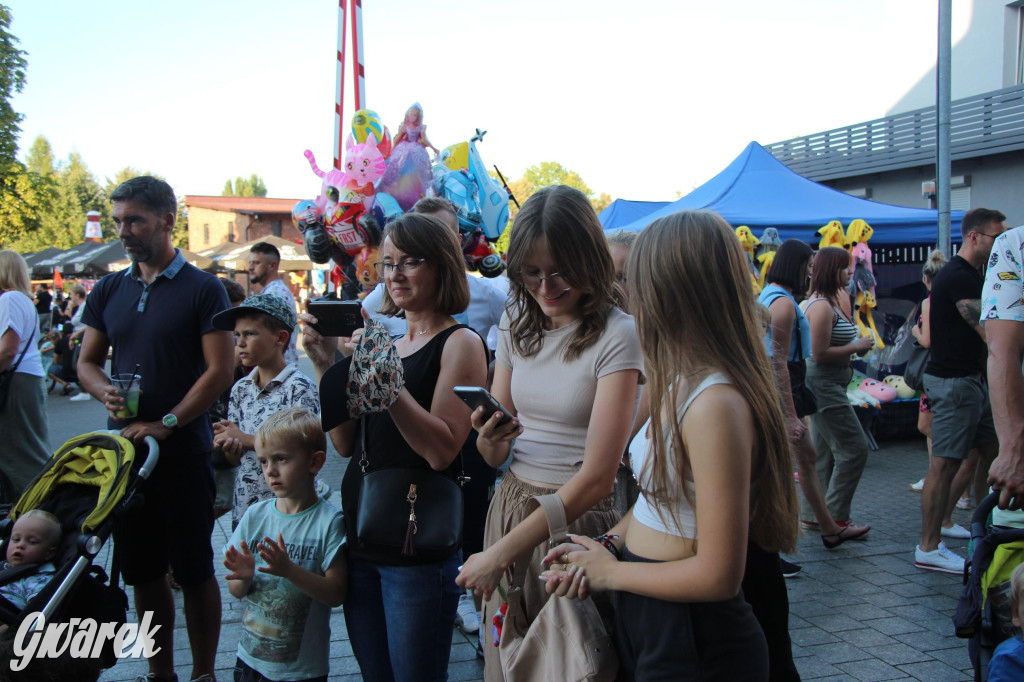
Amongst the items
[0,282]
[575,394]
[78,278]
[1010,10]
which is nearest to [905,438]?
[575,394]

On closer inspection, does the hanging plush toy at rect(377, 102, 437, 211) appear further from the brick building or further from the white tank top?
the brick building

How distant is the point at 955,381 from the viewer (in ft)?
15.1

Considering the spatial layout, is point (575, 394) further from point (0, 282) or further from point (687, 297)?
point (0, 282)

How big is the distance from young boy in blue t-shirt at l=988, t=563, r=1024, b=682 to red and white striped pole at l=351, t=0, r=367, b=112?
662 cm

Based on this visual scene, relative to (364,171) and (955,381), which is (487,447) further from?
(364,171)

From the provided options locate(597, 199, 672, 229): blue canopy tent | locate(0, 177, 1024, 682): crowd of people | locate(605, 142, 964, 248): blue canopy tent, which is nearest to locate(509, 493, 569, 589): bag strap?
locate(0, 177, 1024, 682): crowd of people

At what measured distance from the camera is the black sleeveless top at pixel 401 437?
2211mm

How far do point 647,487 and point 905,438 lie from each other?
28.3ft

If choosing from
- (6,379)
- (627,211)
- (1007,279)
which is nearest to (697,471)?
(1007,279)

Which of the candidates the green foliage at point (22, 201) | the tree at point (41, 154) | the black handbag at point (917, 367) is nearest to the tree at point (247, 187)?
the tree at point (41, 154)

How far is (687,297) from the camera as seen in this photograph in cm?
161

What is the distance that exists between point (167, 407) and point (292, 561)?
1301mm

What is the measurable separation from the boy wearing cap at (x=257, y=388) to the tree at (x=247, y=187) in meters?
102

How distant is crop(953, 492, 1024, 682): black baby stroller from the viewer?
7.47ft
